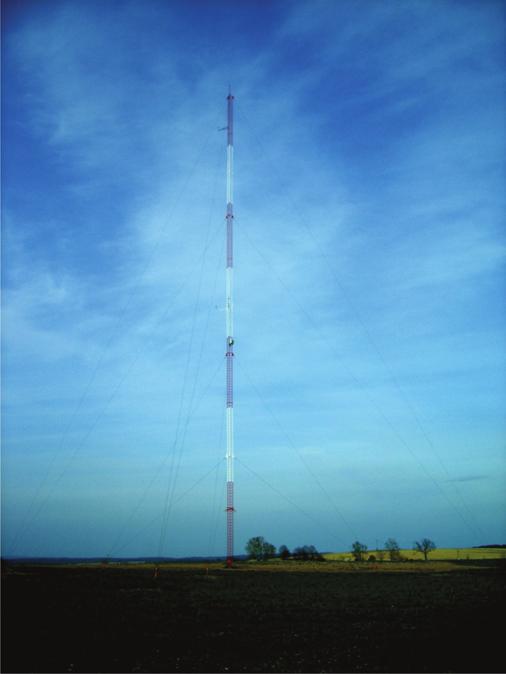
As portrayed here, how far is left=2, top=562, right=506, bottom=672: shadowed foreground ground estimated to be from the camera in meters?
13.4

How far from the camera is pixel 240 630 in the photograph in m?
18.0

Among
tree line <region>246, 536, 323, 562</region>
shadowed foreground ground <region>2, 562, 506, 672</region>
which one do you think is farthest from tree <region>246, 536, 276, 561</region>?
shadowed foreground ground <region>2, 562, 506, 672</region>

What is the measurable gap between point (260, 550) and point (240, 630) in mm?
Result: 135878

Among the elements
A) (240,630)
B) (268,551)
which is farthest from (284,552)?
(240,630)

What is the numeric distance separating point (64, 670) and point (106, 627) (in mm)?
5856

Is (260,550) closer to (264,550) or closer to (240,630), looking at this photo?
(264,550)

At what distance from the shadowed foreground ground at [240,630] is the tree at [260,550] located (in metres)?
121

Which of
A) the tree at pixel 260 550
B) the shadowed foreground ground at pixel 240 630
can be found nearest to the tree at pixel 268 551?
the tree at pixel 260 550

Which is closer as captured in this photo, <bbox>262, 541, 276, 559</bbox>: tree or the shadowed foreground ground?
the shadowed foreground ground

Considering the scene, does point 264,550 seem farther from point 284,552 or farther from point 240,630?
point 240,630

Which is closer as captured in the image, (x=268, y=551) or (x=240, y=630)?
(x=240, y=630)

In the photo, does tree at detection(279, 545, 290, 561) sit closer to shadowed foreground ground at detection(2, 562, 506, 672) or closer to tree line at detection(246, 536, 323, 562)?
tree line at detection(246, 536, 323, 562)

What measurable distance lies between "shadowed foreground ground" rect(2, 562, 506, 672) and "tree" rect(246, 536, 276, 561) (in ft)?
397

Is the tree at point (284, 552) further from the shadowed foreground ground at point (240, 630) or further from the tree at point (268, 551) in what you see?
the shadowed foreground ground at point (240, 630)
